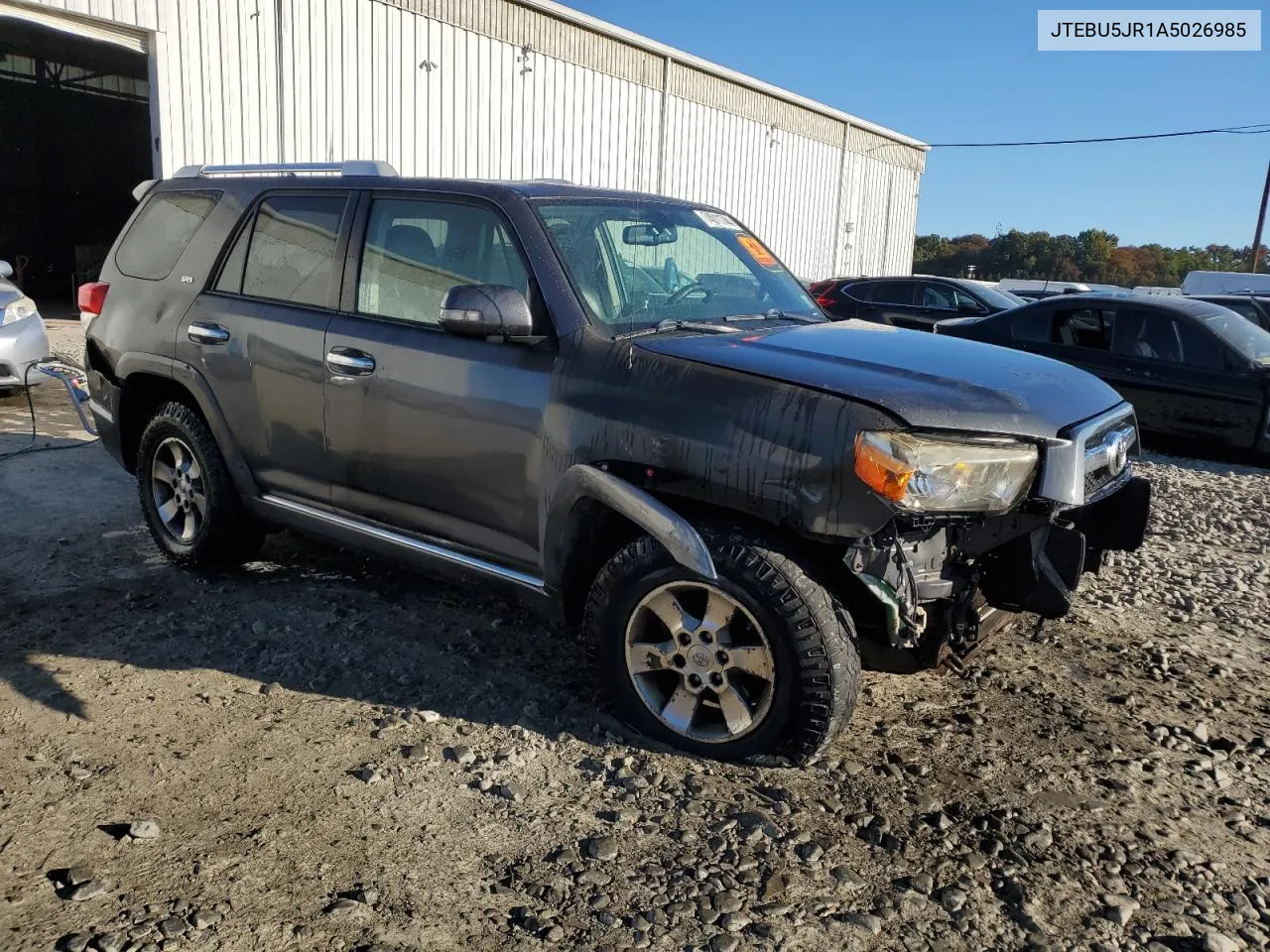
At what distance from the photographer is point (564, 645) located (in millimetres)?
4195

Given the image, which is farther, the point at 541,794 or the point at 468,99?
the point at 468,99

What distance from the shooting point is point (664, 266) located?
3959mm

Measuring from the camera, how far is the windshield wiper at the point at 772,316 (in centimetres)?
392

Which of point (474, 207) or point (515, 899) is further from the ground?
point (474, 207)

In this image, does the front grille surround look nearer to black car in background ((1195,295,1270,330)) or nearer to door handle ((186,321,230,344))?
door handle ((186,321,230,344))

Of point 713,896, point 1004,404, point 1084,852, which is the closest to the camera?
point 713,896

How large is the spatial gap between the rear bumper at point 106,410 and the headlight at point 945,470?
3.90 metres

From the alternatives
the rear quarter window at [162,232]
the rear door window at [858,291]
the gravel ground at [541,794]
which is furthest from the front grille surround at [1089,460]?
the rear door window at [858,291]

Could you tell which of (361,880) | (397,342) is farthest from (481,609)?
(361,880)

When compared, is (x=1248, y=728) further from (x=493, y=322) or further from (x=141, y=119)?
(x=141, y=119)

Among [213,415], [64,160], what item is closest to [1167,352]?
[213,415]

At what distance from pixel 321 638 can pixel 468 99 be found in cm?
1340

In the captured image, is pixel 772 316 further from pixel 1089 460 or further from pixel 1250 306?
pixel 1250 306

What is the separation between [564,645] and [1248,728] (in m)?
2.55
